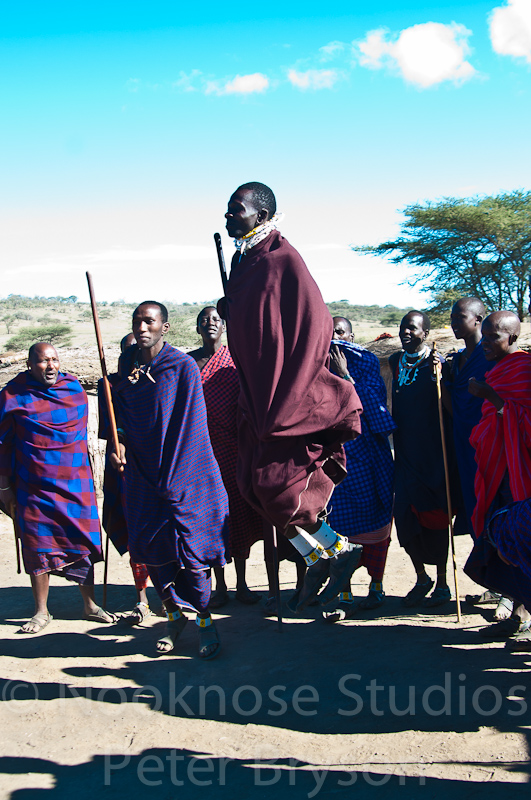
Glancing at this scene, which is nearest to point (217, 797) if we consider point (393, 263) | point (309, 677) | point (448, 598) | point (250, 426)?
point (309, 677)

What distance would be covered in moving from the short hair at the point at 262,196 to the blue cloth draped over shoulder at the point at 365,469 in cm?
189

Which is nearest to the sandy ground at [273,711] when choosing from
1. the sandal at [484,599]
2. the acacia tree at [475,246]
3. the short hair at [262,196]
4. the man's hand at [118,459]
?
the sandal at [484,599]

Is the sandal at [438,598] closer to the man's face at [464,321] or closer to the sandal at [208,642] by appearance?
the sandal at [208,642]

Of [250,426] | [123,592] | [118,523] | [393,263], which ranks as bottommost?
[123,592]

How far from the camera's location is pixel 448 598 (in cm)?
590

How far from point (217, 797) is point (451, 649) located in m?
2.10

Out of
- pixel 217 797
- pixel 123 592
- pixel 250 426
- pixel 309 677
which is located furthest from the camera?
pixel 123 592

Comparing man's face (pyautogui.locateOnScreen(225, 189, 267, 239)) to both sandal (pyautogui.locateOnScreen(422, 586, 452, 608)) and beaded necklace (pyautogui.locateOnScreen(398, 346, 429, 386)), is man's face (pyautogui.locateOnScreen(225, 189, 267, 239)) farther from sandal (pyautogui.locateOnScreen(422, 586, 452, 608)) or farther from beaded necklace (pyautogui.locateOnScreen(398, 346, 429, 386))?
sandal (pyautogui.locateOnScreen(422, 586, 452, 608))

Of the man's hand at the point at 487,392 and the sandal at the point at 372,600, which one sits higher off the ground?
the man's hand at the point at 487,392

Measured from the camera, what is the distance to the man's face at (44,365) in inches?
235

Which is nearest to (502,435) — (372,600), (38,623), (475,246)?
(372,600)

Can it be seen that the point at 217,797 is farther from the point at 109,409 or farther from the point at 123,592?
the point at 123,592

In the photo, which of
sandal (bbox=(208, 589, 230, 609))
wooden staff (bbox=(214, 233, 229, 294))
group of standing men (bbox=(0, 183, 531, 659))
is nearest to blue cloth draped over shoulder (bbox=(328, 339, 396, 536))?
group of standing men (bbox=(0, 183, 531, 659))

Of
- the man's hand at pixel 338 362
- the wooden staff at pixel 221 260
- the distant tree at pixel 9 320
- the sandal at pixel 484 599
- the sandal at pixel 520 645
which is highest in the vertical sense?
the distant tree at pixel 9 320
